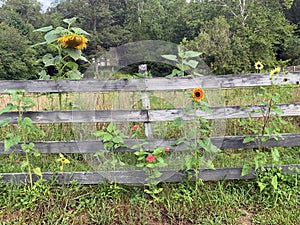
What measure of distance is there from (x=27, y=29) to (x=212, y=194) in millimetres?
41650

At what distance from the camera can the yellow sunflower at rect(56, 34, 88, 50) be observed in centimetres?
264

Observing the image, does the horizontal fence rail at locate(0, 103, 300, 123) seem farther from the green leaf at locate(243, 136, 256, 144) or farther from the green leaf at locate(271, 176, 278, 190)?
the green leaf at locate(271, 176, 278, 190)

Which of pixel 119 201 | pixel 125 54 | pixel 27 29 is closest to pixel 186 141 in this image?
pixel 119 201

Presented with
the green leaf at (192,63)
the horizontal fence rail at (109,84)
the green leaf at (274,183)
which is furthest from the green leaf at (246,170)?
the green leaf at (192,63)

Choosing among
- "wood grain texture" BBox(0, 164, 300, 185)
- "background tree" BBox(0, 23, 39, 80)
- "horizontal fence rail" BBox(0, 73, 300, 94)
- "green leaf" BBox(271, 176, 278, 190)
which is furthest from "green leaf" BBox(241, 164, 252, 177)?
"background tree" BBox(0, 23, 39, 80)

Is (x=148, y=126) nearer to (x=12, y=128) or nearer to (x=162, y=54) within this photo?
(x=162, y=54)

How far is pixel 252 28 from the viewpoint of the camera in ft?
82.6

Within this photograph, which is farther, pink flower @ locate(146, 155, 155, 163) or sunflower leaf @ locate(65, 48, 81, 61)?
sunflower leaf @ locate(65, 48, 81, 61)

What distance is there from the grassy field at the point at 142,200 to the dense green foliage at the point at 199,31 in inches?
661

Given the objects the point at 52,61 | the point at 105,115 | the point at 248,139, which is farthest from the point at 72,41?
the point at 248,139

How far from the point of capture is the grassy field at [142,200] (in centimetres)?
241

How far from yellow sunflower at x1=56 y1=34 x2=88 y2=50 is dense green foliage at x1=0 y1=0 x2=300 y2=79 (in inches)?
658

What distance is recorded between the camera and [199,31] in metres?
28.3

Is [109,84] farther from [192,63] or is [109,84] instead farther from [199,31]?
[199,31]
